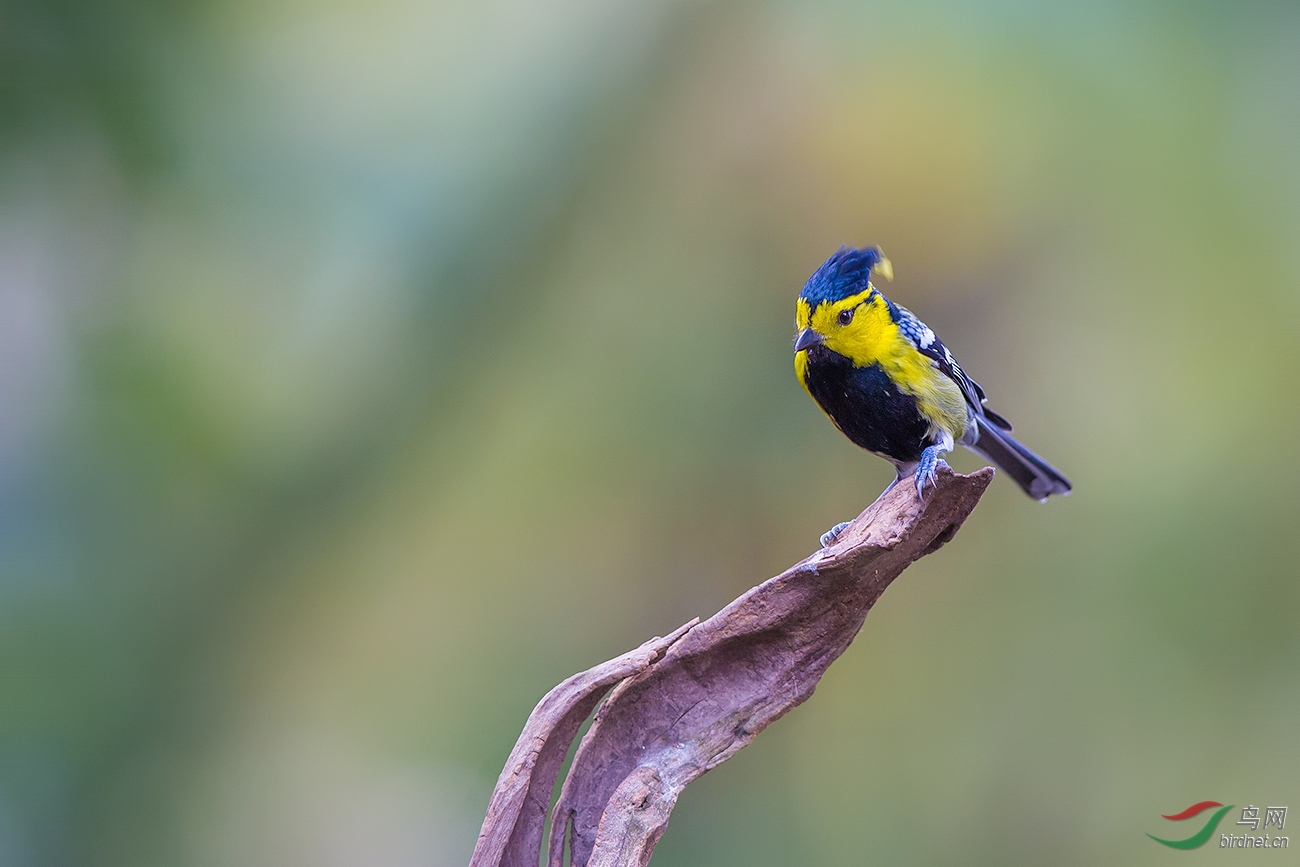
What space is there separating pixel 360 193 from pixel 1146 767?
9.39 feet

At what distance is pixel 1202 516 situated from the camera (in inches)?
114

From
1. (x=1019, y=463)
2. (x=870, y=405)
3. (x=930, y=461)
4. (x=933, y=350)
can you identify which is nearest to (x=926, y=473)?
(x=930, y=461)

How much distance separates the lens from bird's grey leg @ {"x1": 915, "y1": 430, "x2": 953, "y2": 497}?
1470 millimetres

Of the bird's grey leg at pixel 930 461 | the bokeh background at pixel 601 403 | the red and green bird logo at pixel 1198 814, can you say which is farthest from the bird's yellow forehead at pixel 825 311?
the red and green bird logo at pixel 1198 814

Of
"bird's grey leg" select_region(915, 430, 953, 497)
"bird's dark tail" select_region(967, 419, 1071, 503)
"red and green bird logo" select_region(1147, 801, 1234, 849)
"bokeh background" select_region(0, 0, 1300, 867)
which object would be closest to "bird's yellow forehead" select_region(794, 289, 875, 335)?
"bird's grey leg" select_region(915, 430, 953, 497)

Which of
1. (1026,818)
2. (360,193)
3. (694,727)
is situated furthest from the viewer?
(360,193)

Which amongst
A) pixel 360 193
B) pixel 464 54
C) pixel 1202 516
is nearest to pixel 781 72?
pixel 464 54

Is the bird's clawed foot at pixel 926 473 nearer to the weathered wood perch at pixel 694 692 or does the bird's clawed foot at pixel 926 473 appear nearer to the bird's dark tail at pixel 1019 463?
the weathered wood perch at pixel 694 692

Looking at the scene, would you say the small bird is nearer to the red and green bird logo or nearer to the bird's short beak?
the bird's short beak

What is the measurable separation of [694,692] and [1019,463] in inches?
45.5

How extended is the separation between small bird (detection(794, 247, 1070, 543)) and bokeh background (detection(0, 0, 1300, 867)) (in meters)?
1.02

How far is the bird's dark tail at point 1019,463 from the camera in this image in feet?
7.45

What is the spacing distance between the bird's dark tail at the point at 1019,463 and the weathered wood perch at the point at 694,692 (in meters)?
0.81

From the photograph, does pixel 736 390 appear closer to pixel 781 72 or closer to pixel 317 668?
pixel 781 72
